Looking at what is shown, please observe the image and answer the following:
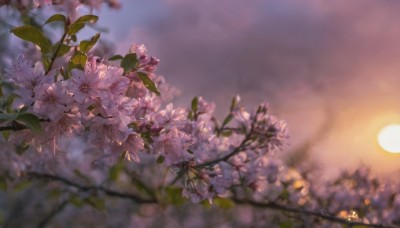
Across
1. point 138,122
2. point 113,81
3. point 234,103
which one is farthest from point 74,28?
point 234,103

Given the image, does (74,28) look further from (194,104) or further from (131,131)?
(194,104)

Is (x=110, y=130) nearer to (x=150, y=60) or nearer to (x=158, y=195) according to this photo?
(x=150, y=60)

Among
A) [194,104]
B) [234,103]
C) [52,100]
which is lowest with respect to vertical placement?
[52,100]

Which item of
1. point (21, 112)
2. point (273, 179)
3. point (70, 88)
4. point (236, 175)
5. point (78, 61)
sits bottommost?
point (21, 112)

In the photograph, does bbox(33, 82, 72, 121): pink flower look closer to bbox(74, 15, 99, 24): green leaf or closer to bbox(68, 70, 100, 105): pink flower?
bbox(68, 70, 100, 105): pink flower

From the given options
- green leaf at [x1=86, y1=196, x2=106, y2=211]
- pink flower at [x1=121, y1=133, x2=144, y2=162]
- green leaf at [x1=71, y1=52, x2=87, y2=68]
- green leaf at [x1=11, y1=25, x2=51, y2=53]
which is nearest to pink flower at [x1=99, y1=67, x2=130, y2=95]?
green leaf at [x1=71, y1=52, x2=87, y2=68]

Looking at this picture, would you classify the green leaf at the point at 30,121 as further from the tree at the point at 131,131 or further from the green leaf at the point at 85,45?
the green leaf at the point at 85,45

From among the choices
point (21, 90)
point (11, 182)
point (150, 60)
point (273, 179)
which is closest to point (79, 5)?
point (150, 60)
